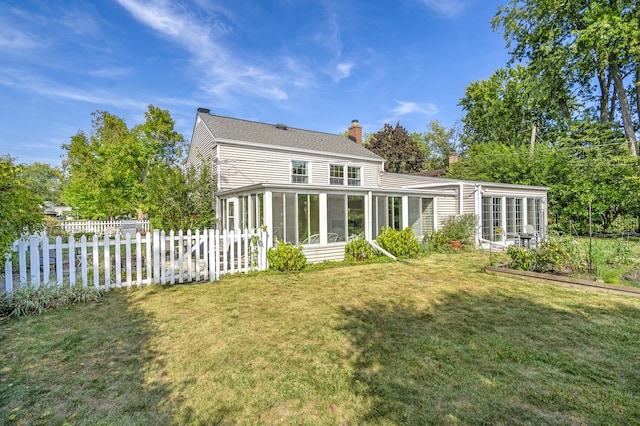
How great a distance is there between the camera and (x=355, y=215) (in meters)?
10.8

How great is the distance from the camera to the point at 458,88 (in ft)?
108

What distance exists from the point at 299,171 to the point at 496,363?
43.8ft

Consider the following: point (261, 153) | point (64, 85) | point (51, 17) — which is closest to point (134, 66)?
point (64, 85)

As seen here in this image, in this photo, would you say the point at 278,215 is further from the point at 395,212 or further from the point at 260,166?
the point at 260,166

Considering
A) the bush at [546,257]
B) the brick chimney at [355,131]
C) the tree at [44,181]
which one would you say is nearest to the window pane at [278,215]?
the bush at [546,257]

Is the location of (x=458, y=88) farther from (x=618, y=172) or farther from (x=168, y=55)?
(x=168, y=55)

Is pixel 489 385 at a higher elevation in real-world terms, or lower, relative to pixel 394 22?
lower

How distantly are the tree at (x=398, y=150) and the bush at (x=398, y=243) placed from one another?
23.1 m

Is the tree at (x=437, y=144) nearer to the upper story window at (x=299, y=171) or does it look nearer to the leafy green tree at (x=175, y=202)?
the upper story window at (x=299, y=171)

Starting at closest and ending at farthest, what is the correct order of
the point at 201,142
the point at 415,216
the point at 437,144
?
1. the point at 415,216
2. the point at 201,142
3. the point at 437,144

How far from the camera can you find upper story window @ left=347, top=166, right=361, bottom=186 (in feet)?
57.0

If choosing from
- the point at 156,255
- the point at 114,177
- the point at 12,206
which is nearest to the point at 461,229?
the point at 156,255

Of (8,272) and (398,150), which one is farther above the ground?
(398,150)

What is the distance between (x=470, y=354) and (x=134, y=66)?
675 inches
